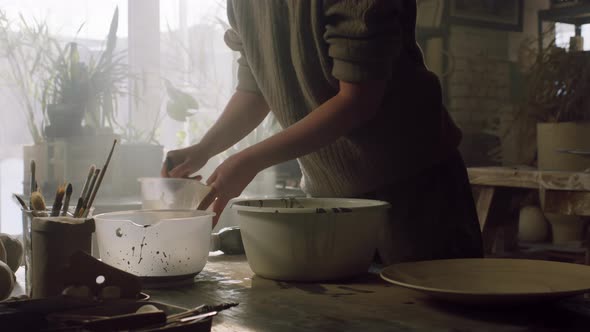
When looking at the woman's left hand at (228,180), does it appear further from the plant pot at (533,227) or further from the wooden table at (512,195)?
the plant pot at (533,227)

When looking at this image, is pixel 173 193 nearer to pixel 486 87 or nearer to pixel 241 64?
pixel 241 64

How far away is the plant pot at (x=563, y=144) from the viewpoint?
3070 millimetres

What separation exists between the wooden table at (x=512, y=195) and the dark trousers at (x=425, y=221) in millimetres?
1318

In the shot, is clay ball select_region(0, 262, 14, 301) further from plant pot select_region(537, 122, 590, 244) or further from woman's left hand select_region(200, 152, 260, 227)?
plant pot select_region(537, 122, 590, 244)

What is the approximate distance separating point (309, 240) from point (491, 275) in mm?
282

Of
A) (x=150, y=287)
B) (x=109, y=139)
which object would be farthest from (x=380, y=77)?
(x=109, y=139)

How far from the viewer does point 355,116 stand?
128cm

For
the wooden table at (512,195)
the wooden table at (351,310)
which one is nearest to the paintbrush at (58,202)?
the wooden table at (351,310)

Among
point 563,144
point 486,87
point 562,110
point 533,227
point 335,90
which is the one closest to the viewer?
point 335,90

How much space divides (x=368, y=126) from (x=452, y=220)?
0.29 m

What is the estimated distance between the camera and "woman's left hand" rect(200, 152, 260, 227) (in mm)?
1205

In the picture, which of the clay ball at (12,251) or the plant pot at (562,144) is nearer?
the clay ball at (12,251)

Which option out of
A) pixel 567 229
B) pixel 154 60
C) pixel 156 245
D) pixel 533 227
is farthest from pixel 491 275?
pixel 533 227

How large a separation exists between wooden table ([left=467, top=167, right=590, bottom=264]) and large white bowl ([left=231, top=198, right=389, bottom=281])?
177cm
